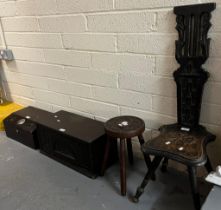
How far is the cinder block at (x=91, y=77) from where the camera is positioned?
170 cm

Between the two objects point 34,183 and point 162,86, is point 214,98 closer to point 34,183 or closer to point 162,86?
point 162,86

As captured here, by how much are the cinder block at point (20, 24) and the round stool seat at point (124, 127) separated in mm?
1072

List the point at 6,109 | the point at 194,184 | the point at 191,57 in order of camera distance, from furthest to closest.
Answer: the point at 6,109 < the point at 191,57 < the point at 194,184

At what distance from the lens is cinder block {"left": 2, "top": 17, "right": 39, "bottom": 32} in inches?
77.0

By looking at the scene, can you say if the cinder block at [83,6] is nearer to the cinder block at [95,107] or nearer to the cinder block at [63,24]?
the cinder block at [63,24]

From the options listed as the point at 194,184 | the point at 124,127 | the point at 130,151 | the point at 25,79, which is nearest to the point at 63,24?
the point at 25,79

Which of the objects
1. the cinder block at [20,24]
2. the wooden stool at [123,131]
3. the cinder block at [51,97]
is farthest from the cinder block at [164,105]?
the cinder block at [20,24]

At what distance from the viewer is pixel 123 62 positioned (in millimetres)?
1580

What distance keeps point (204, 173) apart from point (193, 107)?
0.44 metres

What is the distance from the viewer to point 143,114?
1622mm

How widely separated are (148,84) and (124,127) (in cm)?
33

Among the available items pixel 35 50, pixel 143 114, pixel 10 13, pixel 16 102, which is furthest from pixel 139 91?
pixel 16 102

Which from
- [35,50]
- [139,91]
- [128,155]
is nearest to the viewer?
[139,91]

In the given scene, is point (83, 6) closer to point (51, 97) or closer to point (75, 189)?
point (51, 97)
